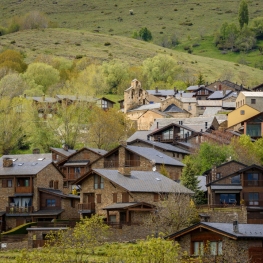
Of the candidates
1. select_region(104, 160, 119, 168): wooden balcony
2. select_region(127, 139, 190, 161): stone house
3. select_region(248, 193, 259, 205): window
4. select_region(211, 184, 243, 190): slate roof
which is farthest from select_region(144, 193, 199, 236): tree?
select_region(127, 139, 190, 161): stone house

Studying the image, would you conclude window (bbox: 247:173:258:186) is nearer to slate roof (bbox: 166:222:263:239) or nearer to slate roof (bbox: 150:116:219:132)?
slate roof (bbox: 166:222:263:239)

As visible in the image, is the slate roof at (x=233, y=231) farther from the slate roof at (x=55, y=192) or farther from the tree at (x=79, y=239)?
the slate roof at (x=55, y=192)

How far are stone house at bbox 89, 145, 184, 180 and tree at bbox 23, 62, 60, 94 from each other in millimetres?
90884

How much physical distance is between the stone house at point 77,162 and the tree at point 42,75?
8284 centimetres

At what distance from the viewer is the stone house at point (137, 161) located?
3655 inches

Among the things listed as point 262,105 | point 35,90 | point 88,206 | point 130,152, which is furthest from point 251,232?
point 35,90

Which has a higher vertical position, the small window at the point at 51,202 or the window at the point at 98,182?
the window at the point at 98,182

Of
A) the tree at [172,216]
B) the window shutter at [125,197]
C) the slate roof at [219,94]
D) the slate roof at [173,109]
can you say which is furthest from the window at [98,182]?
the slate roof at [219,94]

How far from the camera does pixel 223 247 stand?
58.6 m

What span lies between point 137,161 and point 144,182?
11844 mm

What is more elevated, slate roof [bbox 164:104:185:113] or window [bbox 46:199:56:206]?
slate roof [bbox 164:104:185:113]

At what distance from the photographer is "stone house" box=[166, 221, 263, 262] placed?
2270 inches

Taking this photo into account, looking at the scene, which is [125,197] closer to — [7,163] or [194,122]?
[7,163]

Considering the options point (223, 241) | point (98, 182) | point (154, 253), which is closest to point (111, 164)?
point (98, 182)
